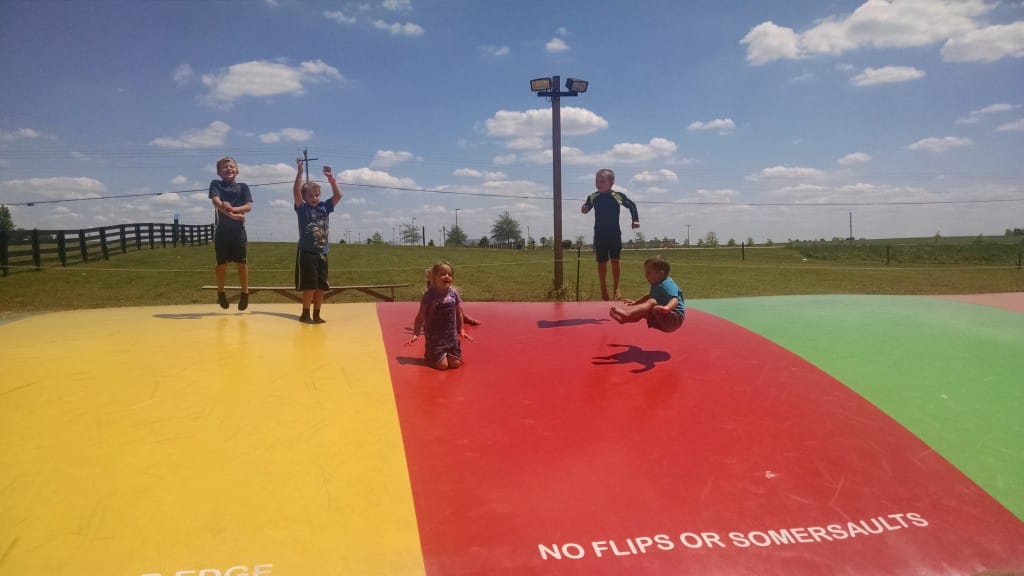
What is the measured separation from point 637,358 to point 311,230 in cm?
326

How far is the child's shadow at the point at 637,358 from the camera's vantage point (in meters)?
4.68

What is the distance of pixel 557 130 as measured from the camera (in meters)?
11.5

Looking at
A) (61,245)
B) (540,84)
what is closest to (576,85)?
(540,84)

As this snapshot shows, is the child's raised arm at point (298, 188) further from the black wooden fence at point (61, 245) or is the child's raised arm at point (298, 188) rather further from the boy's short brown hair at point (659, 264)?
the black wooden fence at point (61, 245)

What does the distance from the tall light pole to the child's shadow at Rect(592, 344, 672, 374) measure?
7.02 metres

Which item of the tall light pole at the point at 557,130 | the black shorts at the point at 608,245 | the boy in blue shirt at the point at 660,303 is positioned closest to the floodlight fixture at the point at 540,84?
the tall light pole at the point at 557,130

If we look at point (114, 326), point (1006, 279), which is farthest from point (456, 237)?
point (114, 326)

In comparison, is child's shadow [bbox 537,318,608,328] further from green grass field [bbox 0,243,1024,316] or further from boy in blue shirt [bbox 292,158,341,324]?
green grass field [bbox 0,243,1024,316]

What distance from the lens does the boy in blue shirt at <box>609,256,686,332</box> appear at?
471cm

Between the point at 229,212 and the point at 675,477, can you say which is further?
the point at 229,212

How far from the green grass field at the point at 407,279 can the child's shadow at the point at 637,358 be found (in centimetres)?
711

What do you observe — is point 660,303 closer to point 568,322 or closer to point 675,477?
point 568,322

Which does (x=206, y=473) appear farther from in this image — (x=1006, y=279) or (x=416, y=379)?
(x=1006, y=279)

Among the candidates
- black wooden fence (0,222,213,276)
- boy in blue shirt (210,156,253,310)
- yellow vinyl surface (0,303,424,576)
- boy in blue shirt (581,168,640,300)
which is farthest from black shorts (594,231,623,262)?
black wooden fence (0,222,213,276)
